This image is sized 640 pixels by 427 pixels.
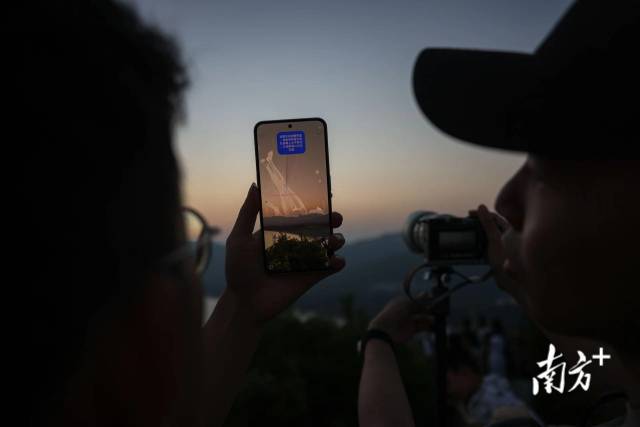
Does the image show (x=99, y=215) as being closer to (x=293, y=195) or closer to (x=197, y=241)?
(x=197, y=241)

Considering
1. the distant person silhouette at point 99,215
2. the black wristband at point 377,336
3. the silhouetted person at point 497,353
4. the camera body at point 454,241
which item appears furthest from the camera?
the silhouetted person at point 497,353

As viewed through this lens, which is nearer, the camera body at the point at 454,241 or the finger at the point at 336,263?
the finger at the point at 336,263

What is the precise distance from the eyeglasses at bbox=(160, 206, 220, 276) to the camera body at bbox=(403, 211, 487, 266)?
58.5 inches

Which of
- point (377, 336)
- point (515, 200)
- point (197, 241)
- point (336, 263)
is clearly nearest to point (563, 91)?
point (515, 200)

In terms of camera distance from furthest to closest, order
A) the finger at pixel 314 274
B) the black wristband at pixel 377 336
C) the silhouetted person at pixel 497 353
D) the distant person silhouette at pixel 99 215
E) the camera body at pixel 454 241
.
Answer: the silhouetted person at pixel 497 353
the camera body at pixel 454 241
the black wristband at pixel 377 336
the finger at pixel 314 274
the distant person silhouette at pixel 99 215

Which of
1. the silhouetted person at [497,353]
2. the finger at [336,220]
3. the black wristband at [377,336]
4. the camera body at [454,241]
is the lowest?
the silhouetted person at [497,353]

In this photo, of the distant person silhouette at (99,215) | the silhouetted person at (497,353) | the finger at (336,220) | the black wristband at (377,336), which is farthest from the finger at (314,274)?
the silhouetted person at (497,353)

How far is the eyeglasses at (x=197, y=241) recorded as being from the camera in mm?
955

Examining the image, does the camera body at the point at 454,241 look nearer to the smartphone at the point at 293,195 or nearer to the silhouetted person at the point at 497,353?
the smartphone at the point at 293,195

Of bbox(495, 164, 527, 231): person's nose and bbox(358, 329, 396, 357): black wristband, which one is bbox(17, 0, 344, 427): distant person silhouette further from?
bbox(358, 329, 396, 357): black wristband

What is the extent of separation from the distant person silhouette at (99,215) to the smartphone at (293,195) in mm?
875

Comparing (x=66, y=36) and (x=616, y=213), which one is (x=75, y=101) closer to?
(x=66, y=36)

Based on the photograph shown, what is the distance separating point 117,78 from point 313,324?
656 cm

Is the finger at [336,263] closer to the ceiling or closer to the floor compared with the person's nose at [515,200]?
closer to the floor
